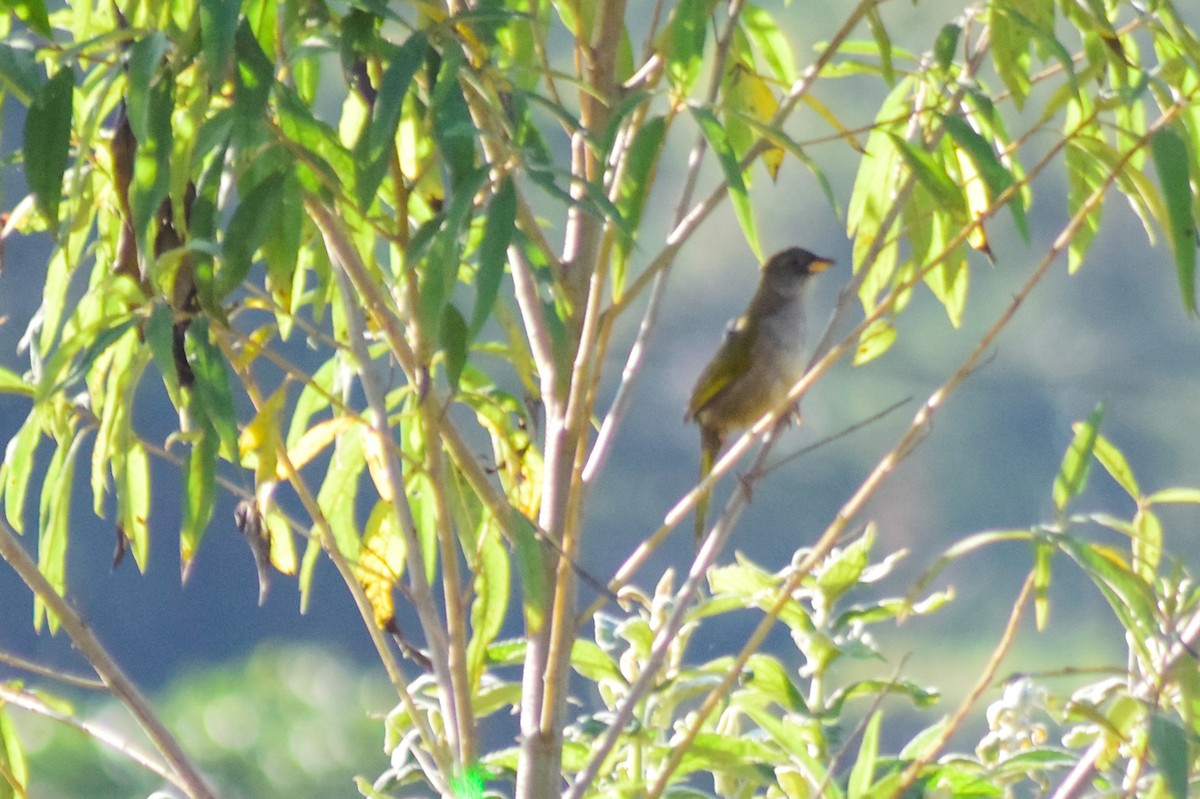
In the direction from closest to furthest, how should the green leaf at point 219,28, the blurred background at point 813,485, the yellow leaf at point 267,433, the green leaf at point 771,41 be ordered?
the green leaf at point 219,28 < the yellow leaf at point 267,433 < the green leaf at point 771,41 < the blurred background at point 813,485

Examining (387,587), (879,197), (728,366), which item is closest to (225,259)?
(387,587)

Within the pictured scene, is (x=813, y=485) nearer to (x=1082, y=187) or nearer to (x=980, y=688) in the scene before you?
(x=1082, y=187)

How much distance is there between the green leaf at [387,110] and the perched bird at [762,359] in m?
1.66

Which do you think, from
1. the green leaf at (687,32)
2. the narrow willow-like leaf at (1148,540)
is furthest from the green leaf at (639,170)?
the narrow willow-like leaf at (1148,540)

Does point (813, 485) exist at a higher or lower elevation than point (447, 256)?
lower

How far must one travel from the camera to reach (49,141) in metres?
1.02

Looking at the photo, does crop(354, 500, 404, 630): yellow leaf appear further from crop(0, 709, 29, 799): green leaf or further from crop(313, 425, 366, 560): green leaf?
crop(0, 709, 29, 799): green leaf

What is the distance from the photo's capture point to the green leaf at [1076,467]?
1.19m

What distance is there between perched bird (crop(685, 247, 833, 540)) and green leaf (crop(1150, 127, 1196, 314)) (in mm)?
1499

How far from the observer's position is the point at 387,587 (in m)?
1.38

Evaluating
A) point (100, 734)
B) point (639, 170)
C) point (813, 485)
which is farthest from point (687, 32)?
point (813, 485)

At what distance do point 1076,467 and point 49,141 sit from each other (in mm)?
833

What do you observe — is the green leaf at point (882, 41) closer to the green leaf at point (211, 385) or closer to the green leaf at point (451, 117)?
the green leaf at point (451, 117)

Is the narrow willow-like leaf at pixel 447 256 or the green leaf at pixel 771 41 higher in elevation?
the green leaf at pixel 771 41
